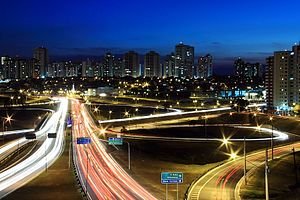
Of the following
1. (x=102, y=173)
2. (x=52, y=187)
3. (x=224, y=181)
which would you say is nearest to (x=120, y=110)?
(x=102, y=173)

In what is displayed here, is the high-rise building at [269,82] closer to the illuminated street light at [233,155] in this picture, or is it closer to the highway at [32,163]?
the illuminated street light at [233,155]

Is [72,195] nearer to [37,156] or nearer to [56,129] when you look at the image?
[37,156]

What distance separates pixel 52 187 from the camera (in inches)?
1204

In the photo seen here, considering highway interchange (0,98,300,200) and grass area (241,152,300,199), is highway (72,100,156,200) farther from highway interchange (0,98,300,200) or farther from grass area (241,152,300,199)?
grass area (241,152,300,199)

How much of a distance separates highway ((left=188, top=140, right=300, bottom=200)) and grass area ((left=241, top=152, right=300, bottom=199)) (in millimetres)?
721

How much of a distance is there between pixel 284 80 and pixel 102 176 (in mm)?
71208

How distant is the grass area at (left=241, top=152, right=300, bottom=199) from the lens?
28.2m

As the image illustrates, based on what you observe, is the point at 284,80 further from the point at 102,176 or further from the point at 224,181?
the point at 102,176

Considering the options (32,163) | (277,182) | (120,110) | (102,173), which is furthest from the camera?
(120,110)

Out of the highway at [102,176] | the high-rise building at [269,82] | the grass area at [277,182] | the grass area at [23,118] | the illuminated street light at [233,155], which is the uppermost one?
the high-rise building at [269,82]

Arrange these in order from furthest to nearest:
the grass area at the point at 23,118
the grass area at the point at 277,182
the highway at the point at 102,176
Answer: the grass area at the point at 23,118 < the grass area at the point at 277,182 < the highway at the point at 102,176

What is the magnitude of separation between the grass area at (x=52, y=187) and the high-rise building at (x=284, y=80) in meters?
66.0

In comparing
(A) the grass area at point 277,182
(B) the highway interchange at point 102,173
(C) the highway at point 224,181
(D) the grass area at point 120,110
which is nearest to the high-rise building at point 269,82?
(D) the grass area at point 120,110

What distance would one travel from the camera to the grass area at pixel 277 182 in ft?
92.6
